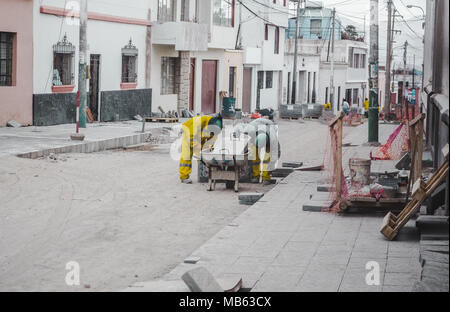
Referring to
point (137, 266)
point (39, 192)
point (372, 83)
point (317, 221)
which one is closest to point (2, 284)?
point (137, 266)

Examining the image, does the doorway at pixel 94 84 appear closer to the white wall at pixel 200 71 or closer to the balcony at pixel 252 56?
the white wall at pixel 200 71

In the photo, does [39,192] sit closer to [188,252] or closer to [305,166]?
[188,252]

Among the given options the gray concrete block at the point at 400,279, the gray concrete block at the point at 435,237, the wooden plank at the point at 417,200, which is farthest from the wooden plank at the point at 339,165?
the gray concrete block at the point at 400,279

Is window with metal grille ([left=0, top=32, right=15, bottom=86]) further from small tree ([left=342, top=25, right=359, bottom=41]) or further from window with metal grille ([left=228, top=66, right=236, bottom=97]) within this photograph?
small tree ([left=342, top=25, right=359, bottom=41])

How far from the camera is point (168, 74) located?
110 ft

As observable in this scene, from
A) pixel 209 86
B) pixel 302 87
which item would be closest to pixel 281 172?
pixel 209 86

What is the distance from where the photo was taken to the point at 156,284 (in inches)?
283

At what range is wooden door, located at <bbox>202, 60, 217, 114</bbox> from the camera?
37.5 metres

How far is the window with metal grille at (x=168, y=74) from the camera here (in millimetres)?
32812

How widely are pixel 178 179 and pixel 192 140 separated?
38.2 inches

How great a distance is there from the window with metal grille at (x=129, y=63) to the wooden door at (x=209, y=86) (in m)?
7.64

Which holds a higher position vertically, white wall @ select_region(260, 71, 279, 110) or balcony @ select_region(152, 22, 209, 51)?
balcony @ select_region(152, 22, 209, 51)

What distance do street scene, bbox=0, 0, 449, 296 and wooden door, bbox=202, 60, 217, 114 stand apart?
2.14 m

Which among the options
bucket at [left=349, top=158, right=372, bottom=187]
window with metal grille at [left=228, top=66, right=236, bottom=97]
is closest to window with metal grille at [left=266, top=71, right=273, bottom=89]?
window with metal grille at [left=228, top=66, right=236, bottom=97]
